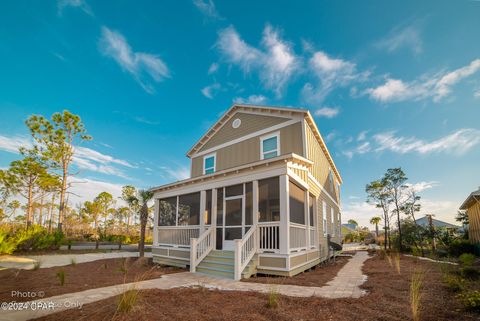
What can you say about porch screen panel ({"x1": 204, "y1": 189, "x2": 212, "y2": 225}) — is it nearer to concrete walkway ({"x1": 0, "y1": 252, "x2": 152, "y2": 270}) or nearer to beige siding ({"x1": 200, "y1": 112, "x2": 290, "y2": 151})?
beige siding ({"x1": 200, "y1": 112, "x2": 290, "y2": 151})

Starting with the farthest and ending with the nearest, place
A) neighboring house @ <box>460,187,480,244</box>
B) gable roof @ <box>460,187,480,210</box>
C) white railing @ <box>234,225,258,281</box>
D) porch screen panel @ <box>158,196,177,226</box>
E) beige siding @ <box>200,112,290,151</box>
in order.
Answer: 1. neighboring house @ <box>460,187,480,244</box>
2. gable roof @ <box>460,187,480,210</box>
3. porch screen panel @ <box>158,196,177,226</box>
4. beige siding @ <box>200,112,290,151</box>
5. white railing @ <box>234,225,258,281</box>

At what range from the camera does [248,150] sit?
40.2 feet

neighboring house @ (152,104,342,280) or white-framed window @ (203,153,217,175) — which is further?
white-framed window @ (203,153,217,175)

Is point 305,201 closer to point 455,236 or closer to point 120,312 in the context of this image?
point 120,312

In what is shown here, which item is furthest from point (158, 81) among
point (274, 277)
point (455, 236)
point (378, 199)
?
point (455, 236)

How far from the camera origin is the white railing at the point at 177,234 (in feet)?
34.3

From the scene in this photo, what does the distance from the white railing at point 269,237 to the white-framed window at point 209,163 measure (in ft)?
21.0

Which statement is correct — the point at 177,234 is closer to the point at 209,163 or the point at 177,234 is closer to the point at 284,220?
the point at 209,163

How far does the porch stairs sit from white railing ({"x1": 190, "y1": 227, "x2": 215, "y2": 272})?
158 mm

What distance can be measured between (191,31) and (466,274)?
15.0m

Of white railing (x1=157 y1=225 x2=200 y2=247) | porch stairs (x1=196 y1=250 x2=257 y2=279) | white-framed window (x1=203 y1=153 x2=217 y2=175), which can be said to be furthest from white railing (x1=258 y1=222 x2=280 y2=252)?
white-framed window (x1=203 y1=153 x2=217 y2=175)

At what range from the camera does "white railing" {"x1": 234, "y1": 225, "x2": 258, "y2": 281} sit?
7273 mm

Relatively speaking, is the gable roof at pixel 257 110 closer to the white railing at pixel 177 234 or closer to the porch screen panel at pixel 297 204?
the porch screen panel at pixel 297 204

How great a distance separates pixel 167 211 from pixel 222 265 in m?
5.35
